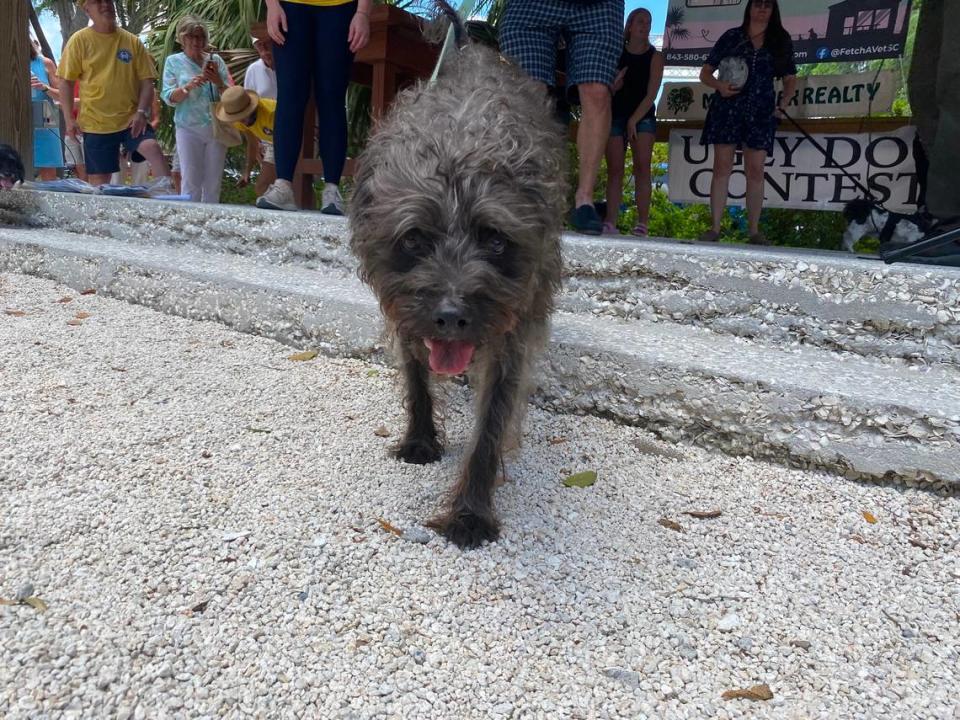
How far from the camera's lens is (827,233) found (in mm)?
8586

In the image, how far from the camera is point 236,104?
22.9 feet

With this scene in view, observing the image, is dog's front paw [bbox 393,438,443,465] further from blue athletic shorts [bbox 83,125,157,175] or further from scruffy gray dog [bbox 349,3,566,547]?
blue athletic shorts [bbox 83,125,157,175]

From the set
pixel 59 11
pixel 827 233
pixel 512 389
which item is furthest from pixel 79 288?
pixel 59 11

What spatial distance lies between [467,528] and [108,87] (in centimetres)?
723

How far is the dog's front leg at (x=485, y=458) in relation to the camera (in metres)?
2.62

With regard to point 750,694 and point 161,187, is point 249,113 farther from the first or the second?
point 750,694

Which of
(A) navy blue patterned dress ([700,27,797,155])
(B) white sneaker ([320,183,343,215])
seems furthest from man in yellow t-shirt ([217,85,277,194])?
(A) navy blue patterned dress ([700,27,797,155])

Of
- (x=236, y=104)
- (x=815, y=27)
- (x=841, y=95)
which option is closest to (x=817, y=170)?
(x=841, y=95)

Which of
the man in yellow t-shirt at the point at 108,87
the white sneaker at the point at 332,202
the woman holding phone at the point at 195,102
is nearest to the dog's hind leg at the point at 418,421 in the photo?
the white sneaker at the point at 332,202

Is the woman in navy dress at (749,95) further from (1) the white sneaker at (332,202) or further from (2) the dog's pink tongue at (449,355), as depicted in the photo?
(2) the dog's pink tongue at (449,355)

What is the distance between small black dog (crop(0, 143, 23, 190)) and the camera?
7.31 meters

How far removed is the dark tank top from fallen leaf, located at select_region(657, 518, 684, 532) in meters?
4.96

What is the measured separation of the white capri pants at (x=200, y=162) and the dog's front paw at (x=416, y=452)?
545cm

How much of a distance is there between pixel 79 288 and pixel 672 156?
5.82 meters
